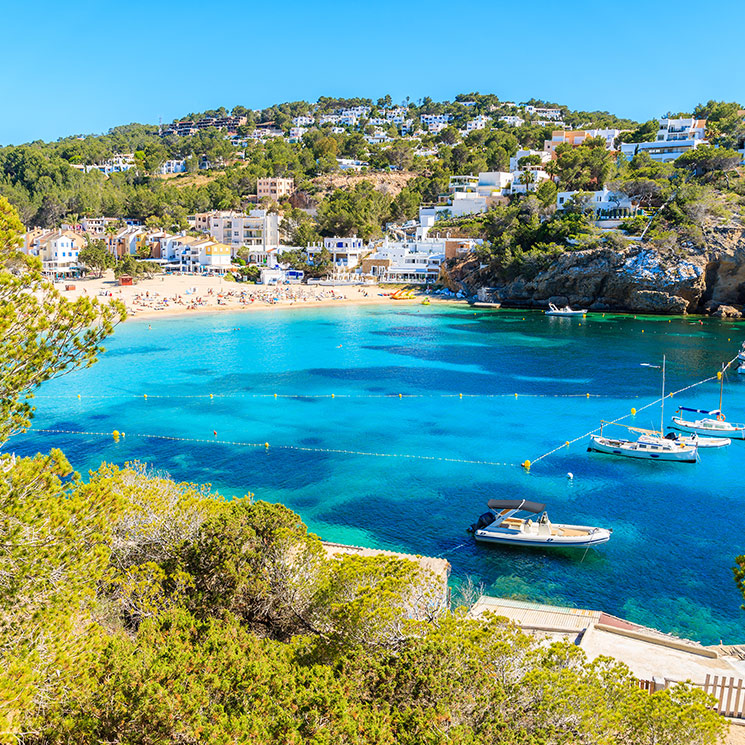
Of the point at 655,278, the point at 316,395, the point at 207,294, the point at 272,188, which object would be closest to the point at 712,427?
the point at 316,395

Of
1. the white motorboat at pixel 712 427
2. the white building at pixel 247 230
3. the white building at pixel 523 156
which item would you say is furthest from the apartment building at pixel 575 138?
the white motorboat at pixel 712 427

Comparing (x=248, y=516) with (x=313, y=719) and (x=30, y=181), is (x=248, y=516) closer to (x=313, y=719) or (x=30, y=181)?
(x=313, y=719)

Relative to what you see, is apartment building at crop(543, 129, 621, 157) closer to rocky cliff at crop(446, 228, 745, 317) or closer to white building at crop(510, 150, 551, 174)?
white building at crop(510, 150, 551, 174)

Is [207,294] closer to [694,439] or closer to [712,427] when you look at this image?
[712,427]

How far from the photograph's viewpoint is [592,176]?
93000mm

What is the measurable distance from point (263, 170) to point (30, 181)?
4050 cm


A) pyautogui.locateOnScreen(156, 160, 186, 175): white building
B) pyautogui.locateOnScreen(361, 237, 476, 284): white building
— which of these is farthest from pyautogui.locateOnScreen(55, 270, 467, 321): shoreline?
pyautogui.locateOnScreen(156, 160, 186, 175): white building

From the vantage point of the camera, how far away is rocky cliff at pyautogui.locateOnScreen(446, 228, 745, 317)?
69.1 meters

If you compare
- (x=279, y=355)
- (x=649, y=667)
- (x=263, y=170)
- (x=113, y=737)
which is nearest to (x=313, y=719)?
(x=113, y=737)

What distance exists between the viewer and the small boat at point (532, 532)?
68.1 ft

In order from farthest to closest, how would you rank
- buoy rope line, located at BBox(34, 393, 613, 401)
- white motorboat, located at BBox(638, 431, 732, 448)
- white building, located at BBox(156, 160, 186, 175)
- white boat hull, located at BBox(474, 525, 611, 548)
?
white building, located at BBox(156, 160, 186, 175), buoy rope line, located at BBox(34, 393, 613, 401), white motorboat, located at BBox(638, 431, 732, 448), white boat hull, located at BBox(474, 525, 611, 548)

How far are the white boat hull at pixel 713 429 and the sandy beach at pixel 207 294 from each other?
5314 cm

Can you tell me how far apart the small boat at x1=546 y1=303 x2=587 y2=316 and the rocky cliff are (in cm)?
127

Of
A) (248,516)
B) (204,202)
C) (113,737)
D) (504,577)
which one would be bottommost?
(504,577)
